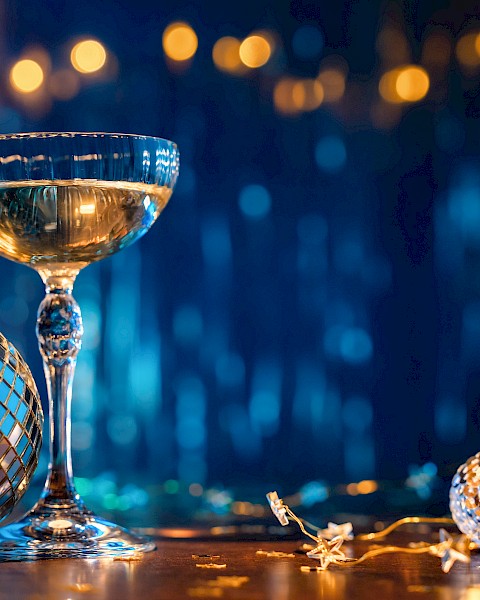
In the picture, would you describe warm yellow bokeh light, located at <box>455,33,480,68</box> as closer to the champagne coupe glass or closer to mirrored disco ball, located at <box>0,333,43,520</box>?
the champagne coupe glass

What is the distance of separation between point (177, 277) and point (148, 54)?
0.88 feet

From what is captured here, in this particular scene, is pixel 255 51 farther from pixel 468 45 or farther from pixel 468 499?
pixel 468 499

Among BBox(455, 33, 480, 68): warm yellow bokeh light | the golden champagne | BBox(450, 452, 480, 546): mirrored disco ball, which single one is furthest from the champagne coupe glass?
BBox(455, 33, 480, 68): warm yellow bokeh light

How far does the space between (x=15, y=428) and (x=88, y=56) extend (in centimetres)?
56

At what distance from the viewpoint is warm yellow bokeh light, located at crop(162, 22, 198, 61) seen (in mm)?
1294

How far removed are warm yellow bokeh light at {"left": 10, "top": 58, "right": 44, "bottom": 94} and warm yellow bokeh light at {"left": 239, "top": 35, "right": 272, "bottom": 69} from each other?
0.80 feet

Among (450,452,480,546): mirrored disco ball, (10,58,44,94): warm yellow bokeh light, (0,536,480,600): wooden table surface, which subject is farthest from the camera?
(10,58,44,94): warm yellow bokeh light

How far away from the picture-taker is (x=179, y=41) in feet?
4.25

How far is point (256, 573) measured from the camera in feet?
2.74

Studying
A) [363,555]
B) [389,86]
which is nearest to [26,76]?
[389,86]

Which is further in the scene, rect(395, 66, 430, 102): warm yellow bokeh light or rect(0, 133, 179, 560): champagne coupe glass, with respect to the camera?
rect(395, 66, 430, 102): warm yellow bokeh light

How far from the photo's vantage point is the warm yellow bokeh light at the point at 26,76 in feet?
4.24

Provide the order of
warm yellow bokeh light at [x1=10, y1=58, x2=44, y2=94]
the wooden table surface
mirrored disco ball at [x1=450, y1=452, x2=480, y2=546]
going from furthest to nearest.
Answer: warm yellow bokeh light at [x1=10, y1=58, x2=44, y2=94] < mirrored disco ball at [x1=450, y1=452, x2=480, y2=546] < the wooden table surface

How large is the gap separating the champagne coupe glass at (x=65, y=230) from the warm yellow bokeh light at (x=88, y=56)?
15.2 inches
